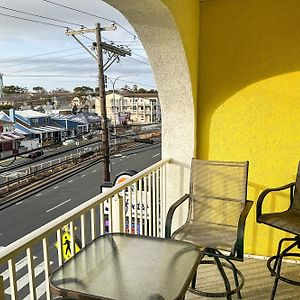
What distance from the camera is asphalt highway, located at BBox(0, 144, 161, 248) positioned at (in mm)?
14602

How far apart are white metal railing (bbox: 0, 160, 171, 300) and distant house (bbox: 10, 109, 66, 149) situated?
718 cm

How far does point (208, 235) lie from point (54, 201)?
1656cm

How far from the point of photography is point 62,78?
333 inches

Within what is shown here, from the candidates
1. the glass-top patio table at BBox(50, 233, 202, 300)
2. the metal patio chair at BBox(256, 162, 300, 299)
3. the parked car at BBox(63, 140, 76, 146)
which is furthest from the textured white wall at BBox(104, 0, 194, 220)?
the parked car at BBox(63, 140, 76, 146)

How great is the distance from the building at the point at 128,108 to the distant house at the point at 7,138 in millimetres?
2996

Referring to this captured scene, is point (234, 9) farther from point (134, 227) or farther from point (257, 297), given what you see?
point (257, 297)

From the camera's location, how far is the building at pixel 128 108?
39.3 feet

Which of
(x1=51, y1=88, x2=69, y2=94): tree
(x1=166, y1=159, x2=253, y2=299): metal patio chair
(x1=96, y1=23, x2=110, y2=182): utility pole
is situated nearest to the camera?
(x1=166, y1=159, x2=253, y2=299): metal patio chair

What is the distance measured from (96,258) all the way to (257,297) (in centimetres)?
160

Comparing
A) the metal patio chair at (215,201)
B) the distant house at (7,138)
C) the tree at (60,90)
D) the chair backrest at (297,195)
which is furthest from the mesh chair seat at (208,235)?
the distant house at (7,138)

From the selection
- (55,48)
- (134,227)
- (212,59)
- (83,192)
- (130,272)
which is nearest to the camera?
(130,272)

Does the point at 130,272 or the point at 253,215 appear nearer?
the point at 130,272

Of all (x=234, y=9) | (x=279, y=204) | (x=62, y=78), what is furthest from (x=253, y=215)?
(x=62, y=78)

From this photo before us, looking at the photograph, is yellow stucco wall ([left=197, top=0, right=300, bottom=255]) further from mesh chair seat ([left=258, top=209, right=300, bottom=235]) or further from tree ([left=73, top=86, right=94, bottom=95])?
tree ([left=73, top=86, right=94, bottom=95])
